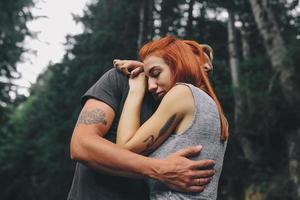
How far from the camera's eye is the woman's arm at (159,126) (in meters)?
1.94

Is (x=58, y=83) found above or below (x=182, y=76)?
below

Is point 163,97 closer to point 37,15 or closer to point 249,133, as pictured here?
point 249,133

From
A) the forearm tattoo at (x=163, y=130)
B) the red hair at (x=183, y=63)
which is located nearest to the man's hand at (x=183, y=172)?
the forearm tattoo at (x=163, y=130)

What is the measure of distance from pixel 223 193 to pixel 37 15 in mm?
9862

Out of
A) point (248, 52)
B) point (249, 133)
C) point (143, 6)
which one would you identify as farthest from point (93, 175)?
point (143, 6)

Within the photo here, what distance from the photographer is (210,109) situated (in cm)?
196

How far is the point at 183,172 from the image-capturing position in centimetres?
186

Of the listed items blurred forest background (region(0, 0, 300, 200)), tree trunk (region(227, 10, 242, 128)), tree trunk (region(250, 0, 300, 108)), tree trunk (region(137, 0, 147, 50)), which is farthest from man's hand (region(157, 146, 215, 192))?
tree trunk (region(137, 0, 147, 50))

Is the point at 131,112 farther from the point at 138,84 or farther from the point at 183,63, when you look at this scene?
the point at 183,63

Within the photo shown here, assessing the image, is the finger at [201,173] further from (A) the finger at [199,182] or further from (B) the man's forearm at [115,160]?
(B) the man's forearm at [115,160]

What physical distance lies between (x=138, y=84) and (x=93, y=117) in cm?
34

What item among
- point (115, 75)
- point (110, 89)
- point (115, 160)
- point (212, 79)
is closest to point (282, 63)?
point (212, 79)

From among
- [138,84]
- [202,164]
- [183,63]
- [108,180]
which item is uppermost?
[183,63]

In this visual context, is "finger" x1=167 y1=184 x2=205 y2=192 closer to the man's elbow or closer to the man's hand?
the man's hand
